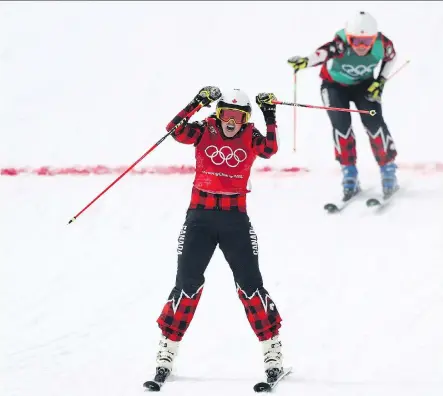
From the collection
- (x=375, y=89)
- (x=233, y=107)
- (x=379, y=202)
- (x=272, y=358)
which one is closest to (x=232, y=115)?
(x=233, y=107)

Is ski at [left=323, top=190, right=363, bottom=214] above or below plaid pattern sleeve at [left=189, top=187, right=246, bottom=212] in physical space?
above

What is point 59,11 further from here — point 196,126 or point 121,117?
point 196,126

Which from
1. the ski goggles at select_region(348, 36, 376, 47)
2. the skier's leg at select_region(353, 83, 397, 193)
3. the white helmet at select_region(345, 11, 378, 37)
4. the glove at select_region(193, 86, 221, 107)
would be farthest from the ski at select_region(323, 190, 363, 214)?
the glove at select_region(193, 86, 221, 107)

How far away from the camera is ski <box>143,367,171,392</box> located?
688cm

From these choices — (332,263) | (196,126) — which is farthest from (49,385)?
(332,263)

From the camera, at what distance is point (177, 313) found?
7.00 m

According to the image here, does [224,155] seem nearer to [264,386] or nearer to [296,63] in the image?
[264,386]

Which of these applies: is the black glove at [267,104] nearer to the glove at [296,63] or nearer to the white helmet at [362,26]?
the glove at [296,63]

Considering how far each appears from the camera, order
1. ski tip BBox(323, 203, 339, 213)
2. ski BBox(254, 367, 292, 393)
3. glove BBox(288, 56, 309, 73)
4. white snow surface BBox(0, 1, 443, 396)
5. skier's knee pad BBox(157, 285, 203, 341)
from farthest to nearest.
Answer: ski tip BBox(323, 203, 339, 213)
glove BBox(288, 56, 309, 73)
white snow surface BBox(0, 1, 443, 396)
skier's knee pad BBox(157, 285, 203, 341)
ski BBox(254, 367, 292, 393)

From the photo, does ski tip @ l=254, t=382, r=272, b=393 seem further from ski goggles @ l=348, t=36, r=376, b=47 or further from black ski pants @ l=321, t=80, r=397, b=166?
ski goggles @ l=348, t=36, r=376, b=47

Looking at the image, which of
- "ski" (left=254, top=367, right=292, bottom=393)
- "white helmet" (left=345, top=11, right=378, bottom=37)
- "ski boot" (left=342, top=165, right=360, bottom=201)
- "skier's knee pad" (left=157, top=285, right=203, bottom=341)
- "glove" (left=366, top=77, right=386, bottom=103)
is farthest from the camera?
"ski boot" (left=342, top=165, right=360, bottom=201)

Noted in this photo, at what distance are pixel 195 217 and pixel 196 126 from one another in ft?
2.12

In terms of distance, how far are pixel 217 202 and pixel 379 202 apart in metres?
3.69

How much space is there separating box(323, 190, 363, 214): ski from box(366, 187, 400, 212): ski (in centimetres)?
25
